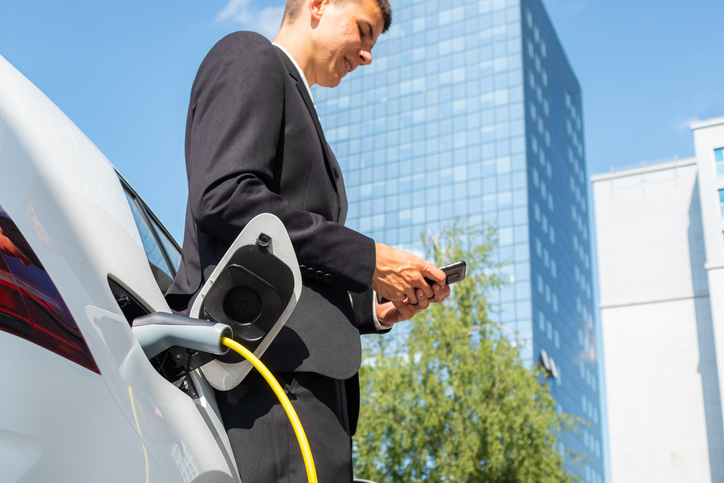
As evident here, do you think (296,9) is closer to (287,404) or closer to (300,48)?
(300,48)

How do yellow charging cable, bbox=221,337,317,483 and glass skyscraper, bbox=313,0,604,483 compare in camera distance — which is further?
glass skyscraper, bbox=313,0,604,483

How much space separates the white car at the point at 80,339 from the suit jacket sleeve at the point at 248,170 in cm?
17

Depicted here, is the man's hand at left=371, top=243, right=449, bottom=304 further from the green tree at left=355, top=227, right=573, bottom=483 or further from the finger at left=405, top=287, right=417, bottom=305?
the green tree at left=355, top=227, right=573, bottom=483

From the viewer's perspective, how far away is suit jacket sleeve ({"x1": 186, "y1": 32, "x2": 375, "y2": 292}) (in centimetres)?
153

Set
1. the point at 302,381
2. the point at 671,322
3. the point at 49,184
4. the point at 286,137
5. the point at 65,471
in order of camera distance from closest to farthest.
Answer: the point at 65,471 < the point at 49,184 < the point at 302,381 < the point at 286,137 < the point at 671,322

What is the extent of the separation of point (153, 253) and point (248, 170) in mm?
391

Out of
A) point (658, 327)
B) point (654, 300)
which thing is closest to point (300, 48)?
point (654, 300)

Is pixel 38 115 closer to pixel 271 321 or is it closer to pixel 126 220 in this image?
pixel 126 220

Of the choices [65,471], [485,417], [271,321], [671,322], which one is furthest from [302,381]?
[671,322]

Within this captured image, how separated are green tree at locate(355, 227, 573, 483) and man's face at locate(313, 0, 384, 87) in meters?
13.0

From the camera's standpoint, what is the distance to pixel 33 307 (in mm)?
903

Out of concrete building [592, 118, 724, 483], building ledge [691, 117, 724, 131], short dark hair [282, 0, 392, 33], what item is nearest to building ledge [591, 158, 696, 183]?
concrete building [592, 118, 724, 483]

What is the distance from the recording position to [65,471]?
0.85 m

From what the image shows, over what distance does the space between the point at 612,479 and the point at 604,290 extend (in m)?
18.5
